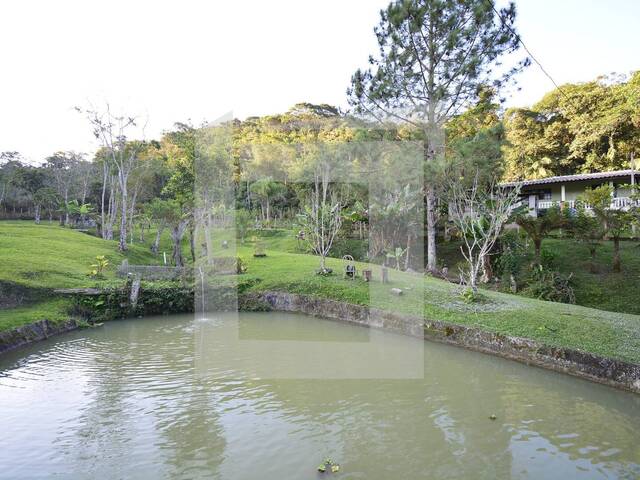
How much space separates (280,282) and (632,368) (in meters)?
9.71

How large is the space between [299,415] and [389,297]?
6.49 m

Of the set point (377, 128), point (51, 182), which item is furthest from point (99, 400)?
point (51, 182)

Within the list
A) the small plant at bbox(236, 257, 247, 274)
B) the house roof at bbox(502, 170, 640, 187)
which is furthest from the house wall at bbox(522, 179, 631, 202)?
the small plant at bbox(236, 257, 247, 274)

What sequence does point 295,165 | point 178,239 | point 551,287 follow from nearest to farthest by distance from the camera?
point 551,287 < point 178,239 < point 295,165

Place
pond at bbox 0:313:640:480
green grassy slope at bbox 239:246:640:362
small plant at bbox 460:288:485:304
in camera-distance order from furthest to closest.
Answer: small plant at bbox 460:288:485:304, green grassy slope at bbox 239:246:640:362, pond at bbox 0:313:640:480

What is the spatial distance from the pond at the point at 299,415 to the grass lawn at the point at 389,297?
39.5 inches

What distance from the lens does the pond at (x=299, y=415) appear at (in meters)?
4.87

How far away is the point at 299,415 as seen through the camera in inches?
243

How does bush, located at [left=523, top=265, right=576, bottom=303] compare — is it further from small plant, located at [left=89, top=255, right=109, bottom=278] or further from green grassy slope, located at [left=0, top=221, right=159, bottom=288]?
small plant, located at [left=89, top=255, right=109, bottom=278]

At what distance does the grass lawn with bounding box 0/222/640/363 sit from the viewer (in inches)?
334

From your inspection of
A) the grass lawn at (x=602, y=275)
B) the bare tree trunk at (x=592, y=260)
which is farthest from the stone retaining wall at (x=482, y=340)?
the bare tree trunk at (x=592, y=260)

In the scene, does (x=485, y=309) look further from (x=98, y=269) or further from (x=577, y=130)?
(x=577, y=130)

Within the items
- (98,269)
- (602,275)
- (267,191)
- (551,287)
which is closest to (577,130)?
(602,275)

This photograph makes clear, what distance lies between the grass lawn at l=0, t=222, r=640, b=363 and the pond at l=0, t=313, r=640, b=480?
100cm
